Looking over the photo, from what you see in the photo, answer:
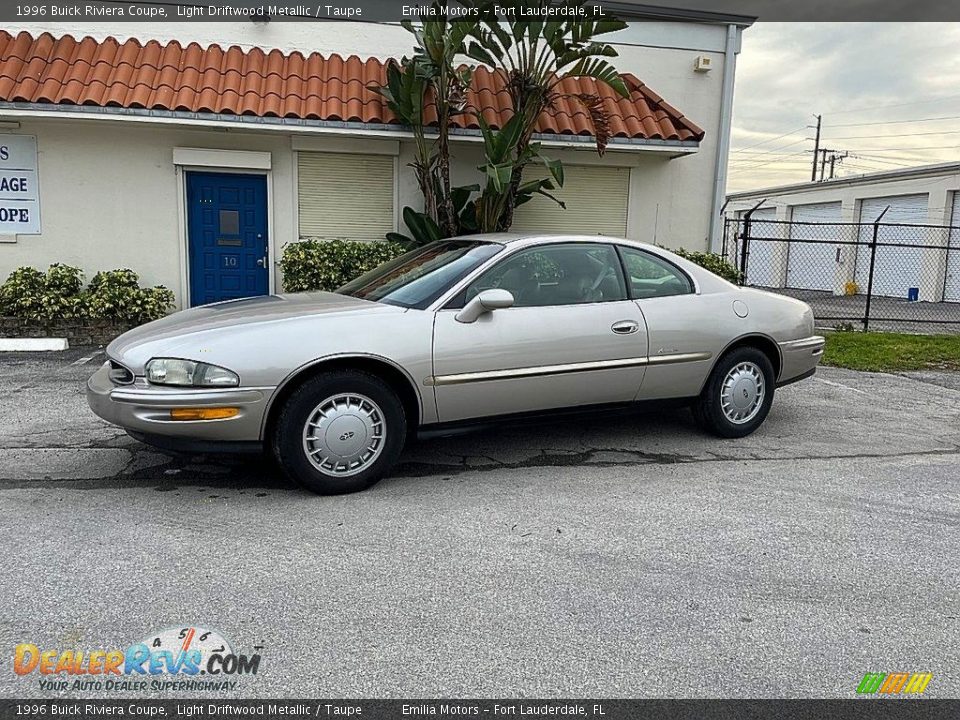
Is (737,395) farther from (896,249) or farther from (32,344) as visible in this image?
(896,249)

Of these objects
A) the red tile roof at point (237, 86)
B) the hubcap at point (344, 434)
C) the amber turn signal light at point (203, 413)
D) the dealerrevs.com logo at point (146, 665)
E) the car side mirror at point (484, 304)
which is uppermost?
the red tile roof at point (237, 86)

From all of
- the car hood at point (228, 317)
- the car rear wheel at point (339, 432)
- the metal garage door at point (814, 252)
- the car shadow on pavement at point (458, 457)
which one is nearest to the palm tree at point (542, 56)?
the car shadow on pavement at point (458, 457)

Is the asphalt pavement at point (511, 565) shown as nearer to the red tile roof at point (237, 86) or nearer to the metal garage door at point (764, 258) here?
the red tile roof at point (237, 86)

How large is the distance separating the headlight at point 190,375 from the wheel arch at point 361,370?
267 millimetres

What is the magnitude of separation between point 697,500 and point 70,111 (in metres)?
8.42

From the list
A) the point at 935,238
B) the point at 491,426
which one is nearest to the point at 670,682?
the point at 491,426

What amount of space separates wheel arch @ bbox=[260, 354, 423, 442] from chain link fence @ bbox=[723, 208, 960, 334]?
43.3 feet

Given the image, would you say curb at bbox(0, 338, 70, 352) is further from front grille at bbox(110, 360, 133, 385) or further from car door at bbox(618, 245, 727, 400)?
car door at bbox(618, 245, 727, 400)

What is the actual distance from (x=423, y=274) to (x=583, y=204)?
21.5 feet

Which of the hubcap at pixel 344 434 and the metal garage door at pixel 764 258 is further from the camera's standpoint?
the metal garage door at pixel 764 258

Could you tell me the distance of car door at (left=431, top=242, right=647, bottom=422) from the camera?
179 inches

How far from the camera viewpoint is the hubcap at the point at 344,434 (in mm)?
4211

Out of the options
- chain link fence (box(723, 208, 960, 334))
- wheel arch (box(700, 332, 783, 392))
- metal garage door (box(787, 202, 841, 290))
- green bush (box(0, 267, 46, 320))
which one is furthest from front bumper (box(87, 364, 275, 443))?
metal garage door (box(787, 202, 841, 290))

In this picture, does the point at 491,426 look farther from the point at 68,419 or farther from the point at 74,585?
the point at 68,419
